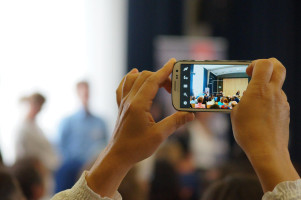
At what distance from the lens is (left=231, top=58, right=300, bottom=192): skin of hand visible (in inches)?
30.9

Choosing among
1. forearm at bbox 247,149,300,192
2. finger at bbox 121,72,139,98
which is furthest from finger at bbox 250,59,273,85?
finger at bbox 121,72,139,98

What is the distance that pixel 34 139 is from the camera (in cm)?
430

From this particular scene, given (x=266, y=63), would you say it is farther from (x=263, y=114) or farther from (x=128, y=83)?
(x=128, y=83)

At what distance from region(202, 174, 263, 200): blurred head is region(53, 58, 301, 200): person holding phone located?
471 mm

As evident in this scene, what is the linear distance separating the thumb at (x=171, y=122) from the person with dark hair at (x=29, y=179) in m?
1.45

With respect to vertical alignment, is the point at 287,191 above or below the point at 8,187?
above

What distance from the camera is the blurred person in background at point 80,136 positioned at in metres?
5.03

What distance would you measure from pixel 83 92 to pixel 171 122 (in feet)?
14.0

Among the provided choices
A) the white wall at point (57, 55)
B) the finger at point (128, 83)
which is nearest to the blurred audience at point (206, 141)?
the white wall at point (57, 55)

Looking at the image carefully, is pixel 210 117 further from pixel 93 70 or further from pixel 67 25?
pixel 67 25

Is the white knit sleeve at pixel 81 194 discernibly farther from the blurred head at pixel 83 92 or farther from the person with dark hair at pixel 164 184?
the blurred head at pixel 83 92

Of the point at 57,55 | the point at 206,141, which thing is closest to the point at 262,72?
the point at 206,141

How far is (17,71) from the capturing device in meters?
5.13

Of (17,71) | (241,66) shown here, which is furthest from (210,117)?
(241,66)
